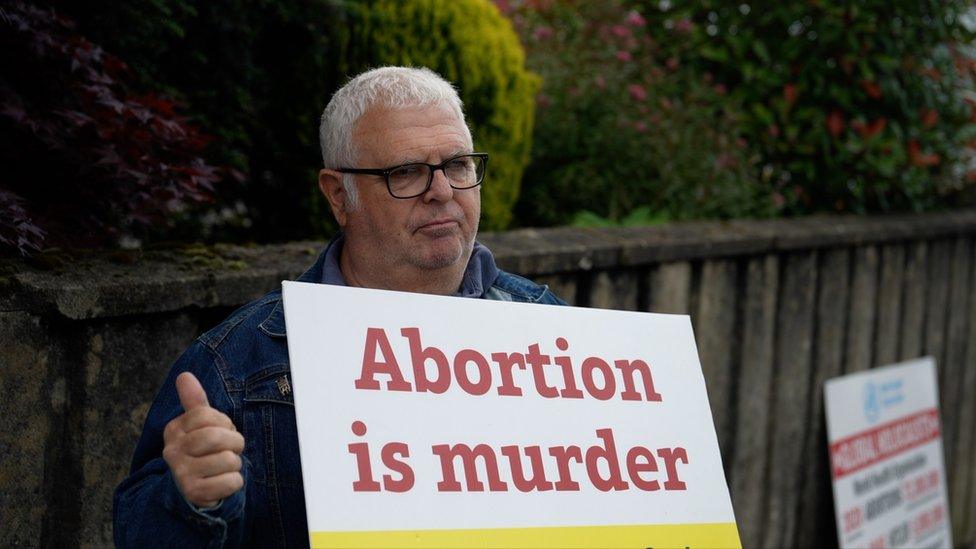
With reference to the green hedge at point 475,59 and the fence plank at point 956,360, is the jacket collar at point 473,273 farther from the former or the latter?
the fence plank at point 956,360

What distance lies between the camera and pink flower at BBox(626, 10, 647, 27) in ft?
19.1

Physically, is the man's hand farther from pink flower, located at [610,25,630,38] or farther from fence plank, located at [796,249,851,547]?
pink flower, located at [610,25,630,38]

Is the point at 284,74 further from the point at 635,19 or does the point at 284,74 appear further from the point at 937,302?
the point at 937,302

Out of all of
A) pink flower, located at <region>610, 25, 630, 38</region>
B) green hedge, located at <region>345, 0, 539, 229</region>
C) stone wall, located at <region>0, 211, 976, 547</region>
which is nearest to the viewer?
stone wall, located at <region>0, 211, 976, 547</region>

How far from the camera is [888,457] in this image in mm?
5605

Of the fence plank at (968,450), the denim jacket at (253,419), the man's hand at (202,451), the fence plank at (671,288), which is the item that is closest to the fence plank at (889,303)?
the fence plank at (968,450)

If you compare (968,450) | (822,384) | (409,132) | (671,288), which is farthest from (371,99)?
(968,450)

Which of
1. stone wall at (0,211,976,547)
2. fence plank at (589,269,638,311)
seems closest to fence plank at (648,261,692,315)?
stone wall at (0,211,976,547)

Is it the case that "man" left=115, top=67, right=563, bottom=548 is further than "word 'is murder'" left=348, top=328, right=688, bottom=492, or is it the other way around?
"man" left=115, top=67, right=563, bottom=548

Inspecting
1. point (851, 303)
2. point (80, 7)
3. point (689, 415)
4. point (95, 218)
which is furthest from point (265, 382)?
point (851, 303)

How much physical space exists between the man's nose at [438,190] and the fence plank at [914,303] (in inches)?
182

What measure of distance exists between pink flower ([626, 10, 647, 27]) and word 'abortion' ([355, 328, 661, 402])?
4025mm

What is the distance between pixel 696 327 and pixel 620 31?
196 cm

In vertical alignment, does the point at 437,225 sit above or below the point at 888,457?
above
